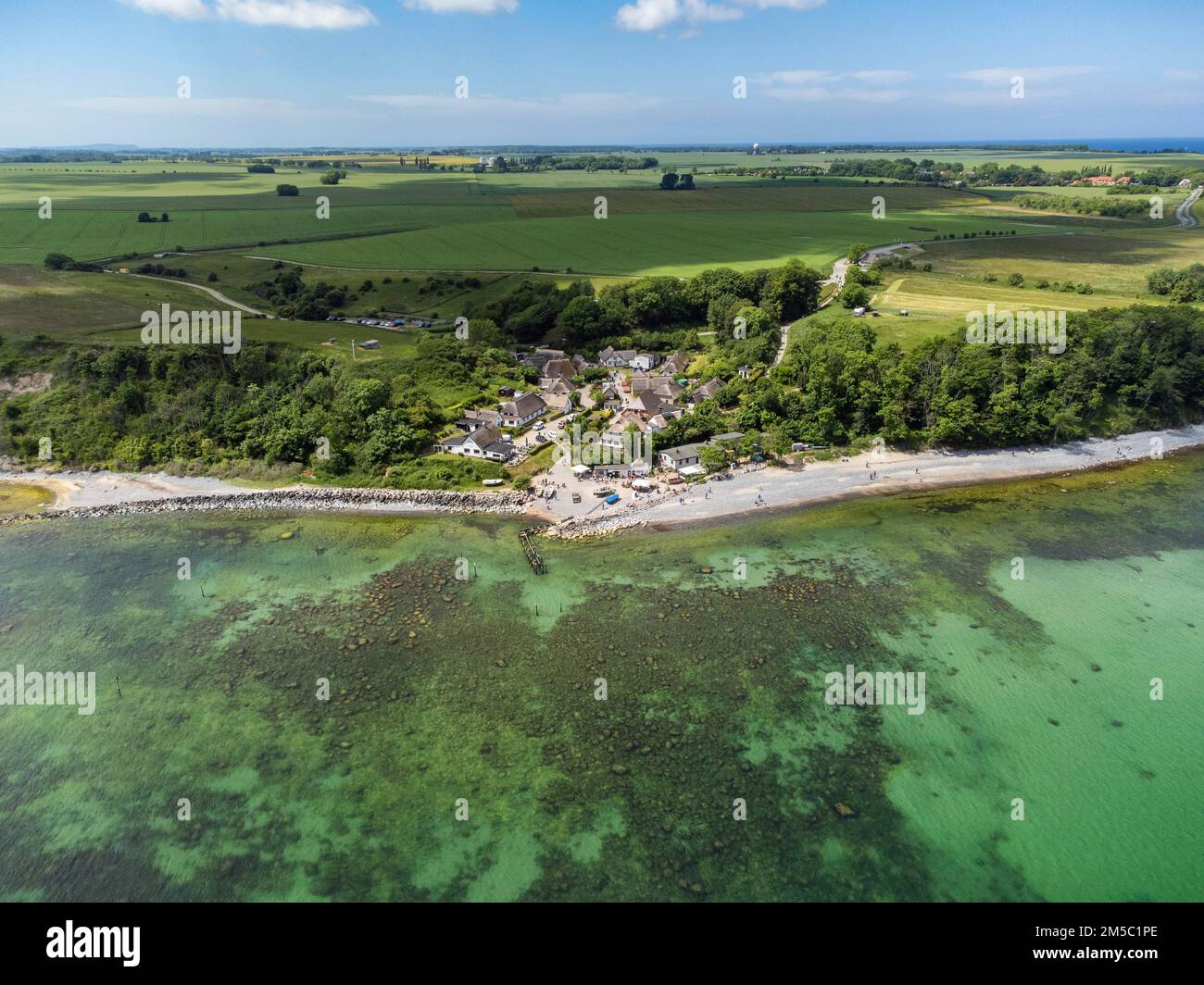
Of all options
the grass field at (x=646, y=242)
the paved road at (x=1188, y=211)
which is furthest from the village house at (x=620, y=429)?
the paved road at (x=1188, y=211)

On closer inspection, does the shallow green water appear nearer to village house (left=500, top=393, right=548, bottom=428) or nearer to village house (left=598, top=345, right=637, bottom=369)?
village house (left=500, top=393, right=548, bottom=428)

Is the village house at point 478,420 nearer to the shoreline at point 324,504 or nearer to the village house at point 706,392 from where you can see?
the shoreline at point 324,504

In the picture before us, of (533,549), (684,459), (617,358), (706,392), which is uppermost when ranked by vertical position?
(617,358)

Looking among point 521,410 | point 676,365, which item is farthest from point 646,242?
point 521,410

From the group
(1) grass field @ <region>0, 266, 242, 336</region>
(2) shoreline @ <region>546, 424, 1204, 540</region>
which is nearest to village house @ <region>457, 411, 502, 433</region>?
(2) shoreline @ <region>546, 424, 1204, 540</region>

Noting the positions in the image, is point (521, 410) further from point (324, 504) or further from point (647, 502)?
point (324, 504)

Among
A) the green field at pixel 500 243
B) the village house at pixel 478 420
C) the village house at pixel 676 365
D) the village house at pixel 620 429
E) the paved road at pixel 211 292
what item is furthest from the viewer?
the paved road at pixel 211 292
